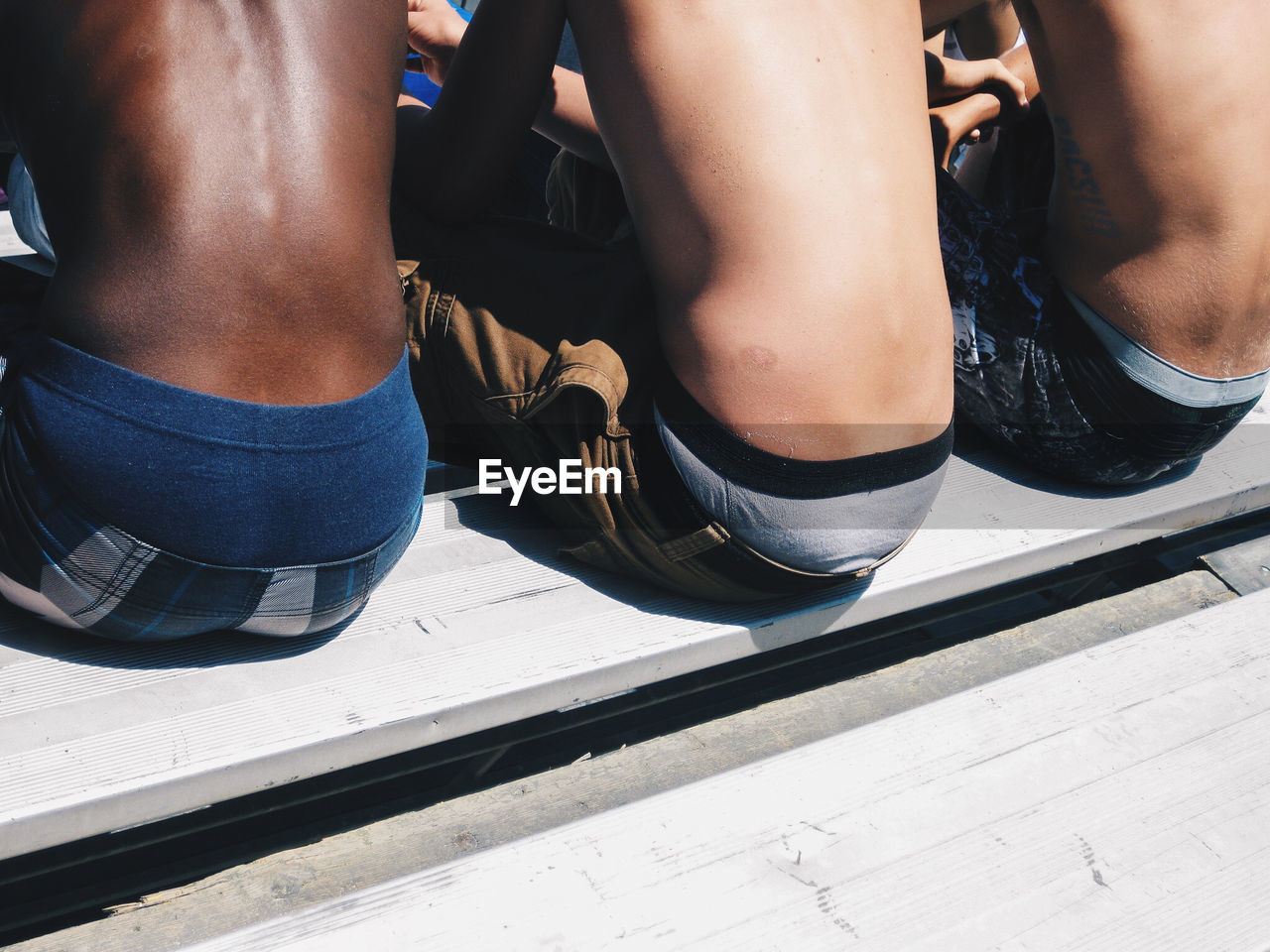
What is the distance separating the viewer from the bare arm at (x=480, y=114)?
1.35m

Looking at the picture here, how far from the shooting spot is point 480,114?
4.62 ft

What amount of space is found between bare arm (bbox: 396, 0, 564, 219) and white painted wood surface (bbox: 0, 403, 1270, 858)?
0.46 m

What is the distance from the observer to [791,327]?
3.71 feet

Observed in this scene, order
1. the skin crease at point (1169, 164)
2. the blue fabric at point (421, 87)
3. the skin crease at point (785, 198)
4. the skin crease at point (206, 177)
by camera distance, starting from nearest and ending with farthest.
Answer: the skin crease at point (206, 177), the skin crease at point (785, 198), the skin crease at point (1169, 164), the blue fabric at point (421, 87)

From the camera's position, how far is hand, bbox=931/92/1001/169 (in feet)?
6.86

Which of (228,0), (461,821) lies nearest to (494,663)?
(461,821)

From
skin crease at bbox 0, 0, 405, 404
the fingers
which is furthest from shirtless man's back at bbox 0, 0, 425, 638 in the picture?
the fingers

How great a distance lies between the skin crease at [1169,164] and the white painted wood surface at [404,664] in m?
0.38

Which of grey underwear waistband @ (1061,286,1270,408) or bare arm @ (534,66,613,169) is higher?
bare arm @ (534,66,613,169)

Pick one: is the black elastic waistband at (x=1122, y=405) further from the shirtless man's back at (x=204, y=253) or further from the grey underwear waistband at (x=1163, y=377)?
the shirtless man's back at (x=204, y=253)

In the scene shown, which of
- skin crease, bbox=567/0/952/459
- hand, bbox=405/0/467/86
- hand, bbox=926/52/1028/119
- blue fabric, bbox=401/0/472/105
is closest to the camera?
skin crease, bbox=567/0/952/459

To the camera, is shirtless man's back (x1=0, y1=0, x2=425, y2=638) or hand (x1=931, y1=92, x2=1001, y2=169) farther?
hand (x1=931, y1=92, x2=1001, y2=169)

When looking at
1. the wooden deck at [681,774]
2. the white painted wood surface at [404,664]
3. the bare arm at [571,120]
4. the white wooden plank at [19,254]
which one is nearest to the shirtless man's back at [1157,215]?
the white painted wood surface at [404,664]

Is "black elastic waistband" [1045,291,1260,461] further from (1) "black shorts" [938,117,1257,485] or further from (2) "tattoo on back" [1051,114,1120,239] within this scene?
(2) "tattoo on back" [1051,114,1120,239]
